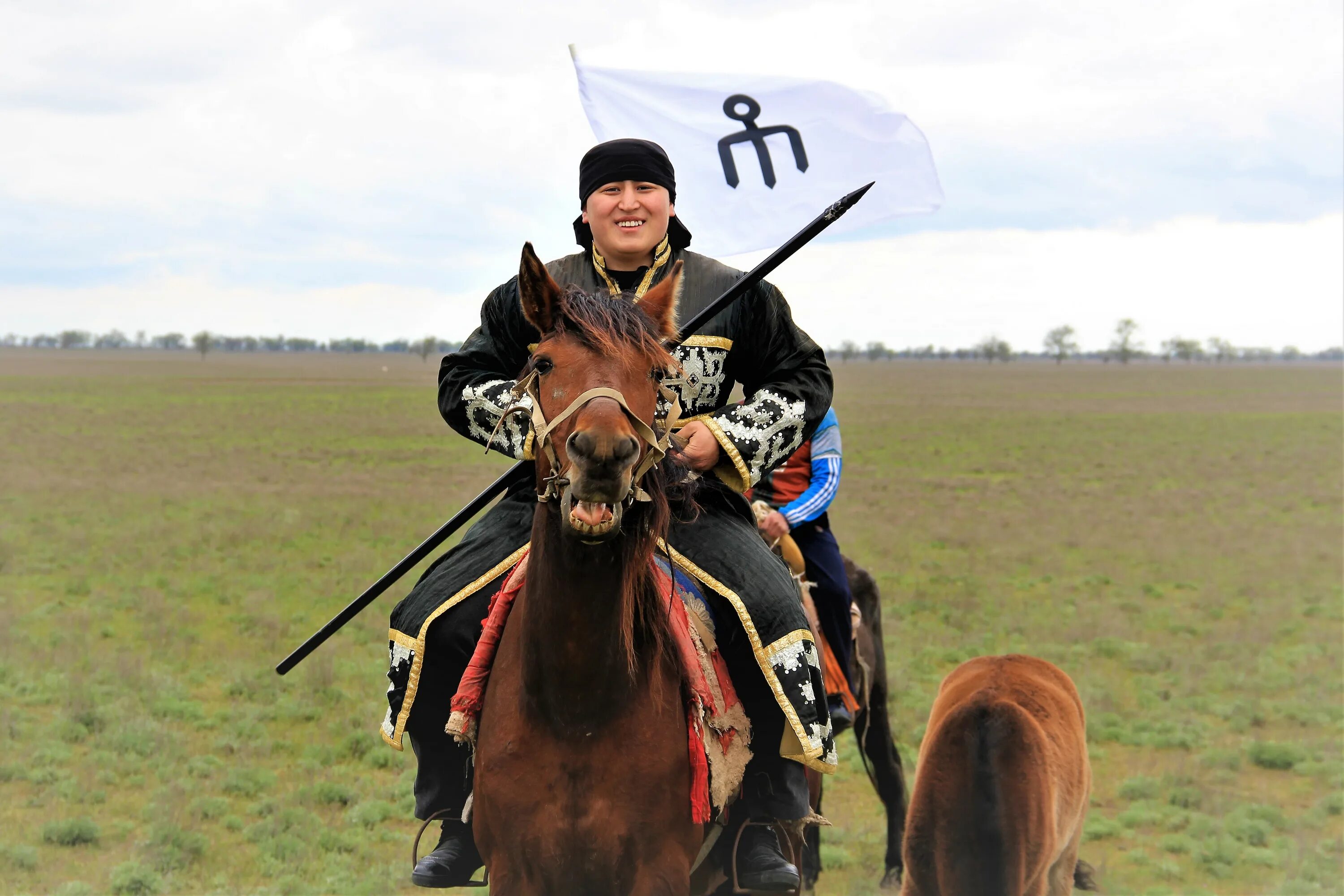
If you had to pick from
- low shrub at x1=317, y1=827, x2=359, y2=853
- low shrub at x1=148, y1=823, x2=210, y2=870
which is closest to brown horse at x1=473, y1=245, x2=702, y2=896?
low shrub at x1=317, y1=827, x2=359, y2=853

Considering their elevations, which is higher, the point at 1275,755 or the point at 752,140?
the point at 752,140

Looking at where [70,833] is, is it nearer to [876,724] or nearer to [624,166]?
[876,724]

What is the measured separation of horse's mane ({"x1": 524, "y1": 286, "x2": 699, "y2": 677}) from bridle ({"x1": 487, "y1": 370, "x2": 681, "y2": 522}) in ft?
0.31

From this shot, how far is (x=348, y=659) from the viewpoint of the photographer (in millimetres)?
11898

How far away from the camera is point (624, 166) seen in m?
3.80

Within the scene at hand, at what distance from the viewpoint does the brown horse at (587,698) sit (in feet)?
9.64

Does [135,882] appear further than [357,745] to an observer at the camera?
No

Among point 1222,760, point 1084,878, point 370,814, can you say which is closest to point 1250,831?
point 1222,760

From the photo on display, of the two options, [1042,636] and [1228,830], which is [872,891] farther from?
[1042,636]

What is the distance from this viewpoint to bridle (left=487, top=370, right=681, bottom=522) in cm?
269

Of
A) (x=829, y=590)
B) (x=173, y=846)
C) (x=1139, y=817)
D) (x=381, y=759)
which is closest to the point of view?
(x=829, y=590)

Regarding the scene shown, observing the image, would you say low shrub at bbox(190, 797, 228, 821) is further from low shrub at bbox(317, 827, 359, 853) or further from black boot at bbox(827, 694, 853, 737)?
black boot at bbox(827, 694, 853, 737)

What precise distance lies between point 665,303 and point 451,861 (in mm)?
2174

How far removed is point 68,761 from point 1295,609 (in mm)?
15036
